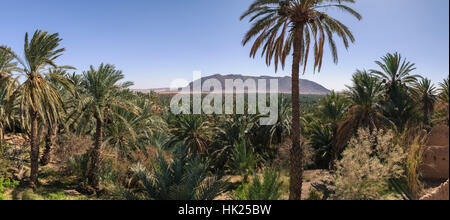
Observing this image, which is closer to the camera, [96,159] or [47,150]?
[96,159]

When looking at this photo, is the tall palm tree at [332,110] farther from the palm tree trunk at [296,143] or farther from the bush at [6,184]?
the bush at [6,184]

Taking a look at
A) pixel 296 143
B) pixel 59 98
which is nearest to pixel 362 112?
pixel 296 143

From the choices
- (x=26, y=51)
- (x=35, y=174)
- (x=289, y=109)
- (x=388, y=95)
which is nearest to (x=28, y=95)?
(x=26, y=51)

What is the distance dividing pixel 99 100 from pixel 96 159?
2.97 meters

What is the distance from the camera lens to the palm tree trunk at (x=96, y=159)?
1175 centimetres

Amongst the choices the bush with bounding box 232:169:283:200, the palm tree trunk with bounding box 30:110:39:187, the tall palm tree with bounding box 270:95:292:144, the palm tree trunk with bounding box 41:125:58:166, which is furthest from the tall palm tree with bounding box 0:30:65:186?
the tall palm tree with bounding box 270:95:292:144

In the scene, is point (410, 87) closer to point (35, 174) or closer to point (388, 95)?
point (388, 95)

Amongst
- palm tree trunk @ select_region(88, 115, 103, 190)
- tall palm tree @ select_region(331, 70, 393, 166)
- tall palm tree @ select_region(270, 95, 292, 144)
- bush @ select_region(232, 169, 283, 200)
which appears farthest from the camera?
tall palm tree @ select_region(270, 95, 292, 144)

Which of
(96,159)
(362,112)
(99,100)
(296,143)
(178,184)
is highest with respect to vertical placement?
(99,100)

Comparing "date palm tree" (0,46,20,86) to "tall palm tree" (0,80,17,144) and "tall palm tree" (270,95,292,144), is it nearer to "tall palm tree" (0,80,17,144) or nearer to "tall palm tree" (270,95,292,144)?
"tall palm tree" (0,80,17,144)

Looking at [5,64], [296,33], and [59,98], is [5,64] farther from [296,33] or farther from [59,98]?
[296,33]

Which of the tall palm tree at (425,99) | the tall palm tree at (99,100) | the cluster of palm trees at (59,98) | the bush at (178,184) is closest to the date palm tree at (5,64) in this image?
the cluster of palm trees at (59,98)

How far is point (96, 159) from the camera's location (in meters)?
11.8

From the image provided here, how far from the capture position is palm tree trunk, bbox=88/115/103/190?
11.8 meters
